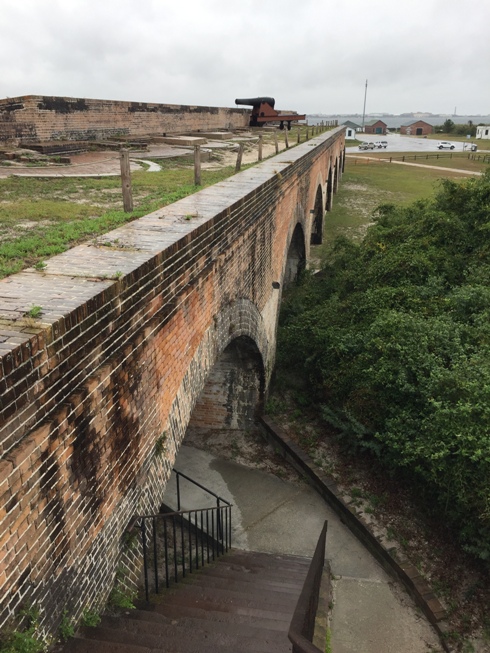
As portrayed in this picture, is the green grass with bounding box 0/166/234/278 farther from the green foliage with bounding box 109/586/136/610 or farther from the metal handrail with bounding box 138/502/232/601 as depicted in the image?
the metal handrail with bounding box 138/502/232/601

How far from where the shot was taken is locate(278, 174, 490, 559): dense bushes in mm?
6715

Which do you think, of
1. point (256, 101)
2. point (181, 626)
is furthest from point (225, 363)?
point (256, 101)

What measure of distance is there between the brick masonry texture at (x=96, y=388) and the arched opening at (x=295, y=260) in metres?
9.34

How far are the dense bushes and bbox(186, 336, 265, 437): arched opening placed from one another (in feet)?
3.87

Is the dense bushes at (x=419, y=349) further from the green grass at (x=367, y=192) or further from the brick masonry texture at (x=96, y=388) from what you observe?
the green grass at (x=367, y=192)

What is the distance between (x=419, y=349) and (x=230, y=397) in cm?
358

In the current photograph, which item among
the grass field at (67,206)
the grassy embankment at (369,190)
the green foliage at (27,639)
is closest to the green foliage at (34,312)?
the grass field at (67,206)

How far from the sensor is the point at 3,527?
242cm

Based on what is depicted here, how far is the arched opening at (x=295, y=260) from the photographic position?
48.5 ft

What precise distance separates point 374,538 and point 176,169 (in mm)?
7430

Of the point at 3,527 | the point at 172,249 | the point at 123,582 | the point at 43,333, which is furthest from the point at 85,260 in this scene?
the point at 123,582

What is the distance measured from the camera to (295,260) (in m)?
15.9

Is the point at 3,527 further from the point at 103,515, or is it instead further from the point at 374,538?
the point at 374,538

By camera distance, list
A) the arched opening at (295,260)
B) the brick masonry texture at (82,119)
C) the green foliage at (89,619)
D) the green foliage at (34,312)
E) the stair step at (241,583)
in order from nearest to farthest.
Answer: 1. the green foliage at (34,312)
2. the green foliage at (89,619)
3. the stair step at (241,583)
4. the brick masonry texture at (82,119)
5. the arched opening at (295,260)
